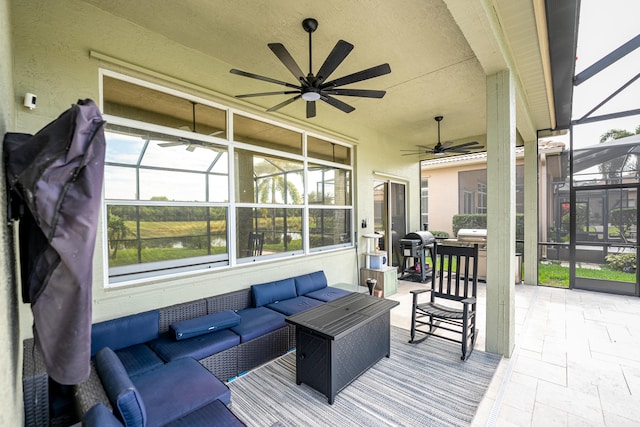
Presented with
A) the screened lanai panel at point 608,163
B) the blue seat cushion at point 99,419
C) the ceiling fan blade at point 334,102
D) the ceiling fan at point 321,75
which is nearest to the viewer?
the blue seat cushion at point 99,419

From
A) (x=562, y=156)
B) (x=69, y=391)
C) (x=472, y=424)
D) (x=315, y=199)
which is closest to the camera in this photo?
(x=69, y=391)

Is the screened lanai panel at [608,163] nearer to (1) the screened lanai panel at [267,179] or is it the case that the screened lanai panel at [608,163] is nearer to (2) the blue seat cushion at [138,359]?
(1) the screened lanai panel at [267,179]

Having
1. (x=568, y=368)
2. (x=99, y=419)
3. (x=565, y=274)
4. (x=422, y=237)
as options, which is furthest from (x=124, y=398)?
(x=565, y=274)

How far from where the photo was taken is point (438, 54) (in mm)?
3320

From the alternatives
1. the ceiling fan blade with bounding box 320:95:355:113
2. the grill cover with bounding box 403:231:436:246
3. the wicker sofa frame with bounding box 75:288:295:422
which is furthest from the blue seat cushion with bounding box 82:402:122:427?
the grill cover with bounding box 403:231:436:246

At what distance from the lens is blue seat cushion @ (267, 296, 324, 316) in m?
3.35

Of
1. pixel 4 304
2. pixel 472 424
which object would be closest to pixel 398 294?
pixel 472 424

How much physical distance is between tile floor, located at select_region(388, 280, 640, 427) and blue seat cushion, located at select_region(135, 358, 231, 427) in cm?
204

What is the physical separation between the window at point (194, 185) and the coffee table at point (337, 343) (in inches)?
59.0

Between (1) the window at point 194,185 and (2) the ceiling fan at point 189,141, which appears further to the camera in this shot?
(2) the ceiling fan at point 189,141

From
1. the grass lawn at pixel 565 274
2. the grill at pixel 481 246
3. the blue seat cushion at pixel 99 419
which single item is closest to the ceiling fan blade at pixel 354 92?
the blue seat cushion at pixel 99 419

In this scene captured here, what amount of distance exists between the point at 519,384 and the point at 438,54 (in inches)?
143

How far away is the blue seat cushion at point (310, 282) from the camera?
4055 mm

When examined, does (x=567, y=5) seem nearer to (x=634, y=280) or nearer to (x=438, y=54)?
(x=438, y=54)
